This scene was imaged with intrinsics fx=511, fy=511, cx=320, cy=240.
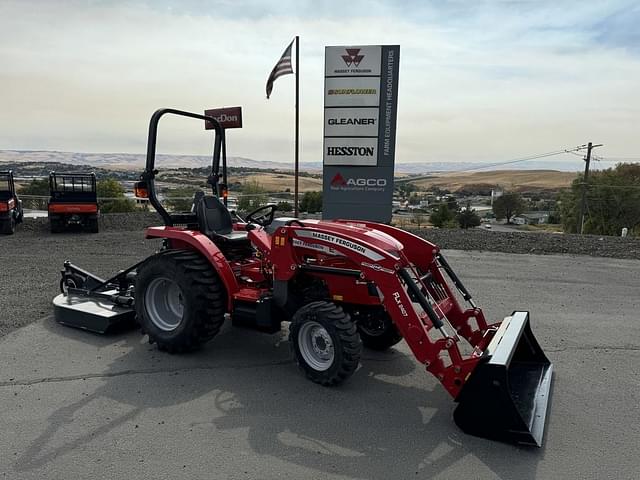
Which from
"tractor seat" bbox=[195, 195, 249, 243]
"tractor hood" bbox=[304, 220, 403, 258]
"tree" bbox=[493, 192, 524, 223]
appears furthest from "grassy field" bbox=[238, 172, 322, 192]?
"tractor hood" bbox=[304, 220, 403, 258]

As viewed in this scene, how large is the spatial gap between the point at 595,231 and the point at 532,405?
30.3m

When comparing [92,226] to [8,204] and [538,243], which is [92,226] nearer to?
[8,204]

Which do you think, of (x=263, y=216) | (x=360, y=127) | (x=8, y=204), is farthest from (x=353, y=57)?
(x=8, y=204)

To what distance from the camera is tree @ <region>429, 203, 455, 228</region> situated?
75.4 feet

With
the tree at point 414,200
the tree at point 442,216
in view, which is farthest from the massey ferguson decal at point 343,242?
the tree at point 414,200

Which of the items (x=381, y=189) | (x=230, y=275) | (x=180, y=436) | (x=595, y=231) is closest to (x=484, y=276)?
(x=381, y=189)

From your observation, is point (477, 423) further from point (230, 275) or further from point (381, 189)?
point (381, 189)

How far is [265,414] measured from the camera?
12.7 feet

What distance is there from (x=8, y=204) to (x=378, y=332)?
1235 cm

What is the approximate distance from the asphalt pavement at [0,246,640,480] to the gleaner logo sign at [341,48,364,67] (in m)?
7.56

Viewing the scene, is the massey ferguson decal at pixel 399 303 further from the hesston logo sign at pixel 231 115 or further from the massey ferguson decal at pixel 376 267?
the hesston logo sign at pixel 231 115

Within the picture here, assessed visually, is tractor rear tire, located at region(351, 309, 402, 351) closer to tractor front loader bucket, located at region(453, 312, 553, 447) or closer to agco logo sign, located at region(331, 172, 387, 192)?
tractor front loader bucket, located at region(453, 312, 553, 447)

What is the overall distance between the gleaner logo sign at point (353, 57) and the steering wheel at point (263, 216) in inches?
260

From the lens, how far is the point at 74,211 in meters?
14.1
